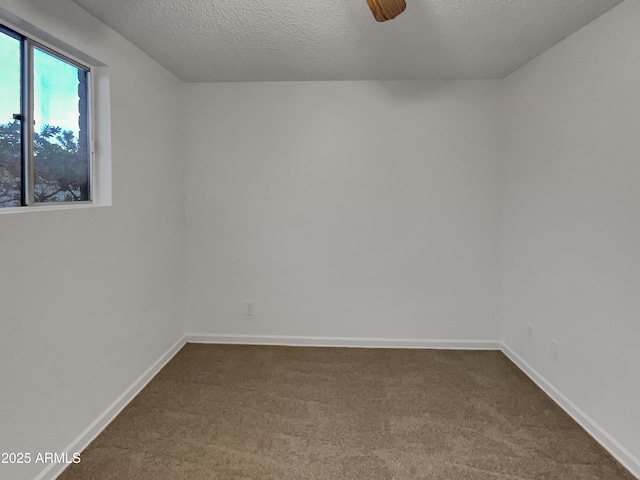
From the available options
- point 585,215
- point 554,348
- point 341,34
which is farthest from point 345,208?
point 554,348

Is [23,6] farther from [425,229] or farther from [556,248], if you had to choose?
[556,248]

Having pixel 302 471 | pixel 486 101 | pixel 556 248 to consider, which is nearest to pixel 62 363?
pixel 302 471

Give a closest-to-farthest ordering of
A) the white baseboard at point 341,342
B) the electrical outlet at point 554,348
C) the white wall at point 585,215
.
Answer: the white wall at point 585,215
the electrical outlet at point 554,348
the white baseboard at point 341,342

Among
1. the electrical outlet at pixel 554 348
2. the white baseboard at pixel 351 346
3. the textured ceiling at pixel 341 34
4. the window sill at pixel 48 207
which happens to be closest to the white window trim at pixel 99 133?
the window sill at pixel 48 207

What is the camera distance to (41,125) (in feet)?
6.04

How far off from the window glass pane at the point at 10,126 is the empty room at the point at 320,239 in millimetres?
13

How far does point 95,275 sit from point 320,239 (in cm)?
184

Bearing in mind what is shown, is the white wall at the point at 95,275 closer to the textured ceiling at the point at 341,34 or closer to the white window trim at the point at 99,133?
the white window trim at the point at 99,133

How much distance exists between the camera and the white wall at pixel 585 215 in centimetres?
190

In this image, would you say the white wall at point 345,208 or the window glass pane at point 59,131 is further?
the white wall at point 345,208

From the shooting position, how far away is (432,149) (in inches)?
128

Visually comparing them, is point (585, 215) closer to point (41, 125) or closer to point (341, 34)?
point (341, 34)

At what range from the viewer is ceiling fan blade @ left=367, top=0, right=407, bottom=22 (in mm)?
1444

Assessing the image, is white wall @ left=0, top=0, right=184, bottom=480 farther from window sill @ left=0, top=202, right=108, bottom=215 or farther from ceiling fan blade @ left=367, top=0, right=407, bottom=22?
ceiling fan blade @ left=367, top=0, right=407, bottom=22
